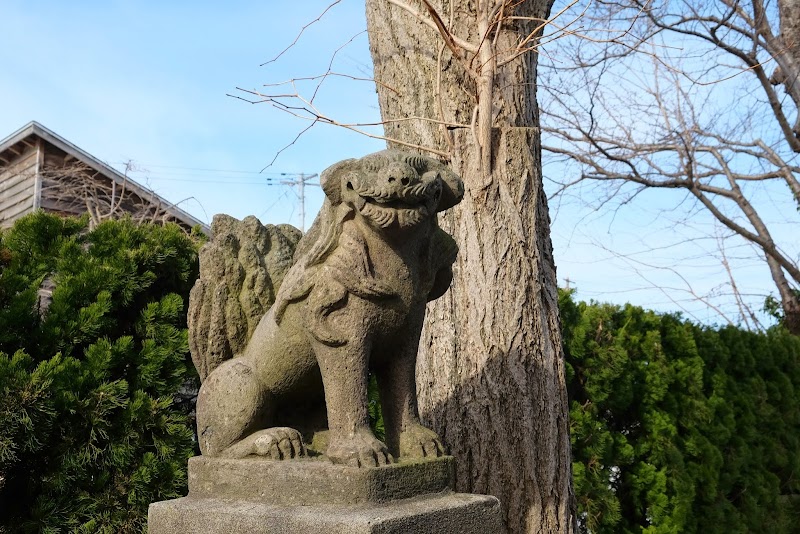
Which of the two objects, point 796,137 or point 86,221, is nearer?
point 86,221

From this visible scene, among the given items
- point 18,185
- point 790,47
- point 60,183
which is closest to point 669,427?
point 790,47

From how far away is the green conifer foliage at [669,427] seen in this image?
16.5 feet

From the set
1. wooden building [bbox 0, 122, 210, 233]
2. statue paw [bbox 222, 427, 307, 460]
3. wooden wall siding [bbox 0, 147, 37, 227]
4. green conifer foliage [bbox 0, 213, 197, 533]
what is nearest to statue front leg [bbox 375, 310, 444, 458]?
statue paw [bbox 222, 427, 307, 460]

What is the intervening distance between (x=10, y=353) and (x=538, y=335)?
2524mm

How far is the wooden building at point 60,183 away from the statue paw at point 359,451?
27.7 feet

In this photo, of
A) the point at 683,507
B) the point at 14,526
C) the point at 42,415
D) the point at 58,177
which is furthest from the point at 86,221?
the point at 58,177

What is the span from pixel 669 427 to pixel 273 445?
395cm

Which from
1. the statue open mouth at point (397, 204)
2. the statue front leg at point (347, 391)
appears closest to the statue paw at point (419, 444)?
the statue front leg at point (347, 391)

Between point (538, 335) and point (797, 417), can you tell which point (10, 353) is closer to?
point (538, 335)

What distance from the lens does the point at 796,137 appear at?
329 inches

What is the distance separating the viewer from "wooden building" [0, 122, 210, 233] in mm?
10344

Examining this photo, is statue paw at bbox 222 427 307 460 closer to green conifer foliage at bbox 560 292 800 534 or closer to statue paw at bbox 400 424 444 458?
statue paw at bbox 400 424 444 458

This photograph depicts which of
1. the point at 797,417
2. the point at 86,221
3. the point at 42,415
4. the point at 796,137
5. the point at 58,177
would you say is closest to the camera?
the point at 42,415

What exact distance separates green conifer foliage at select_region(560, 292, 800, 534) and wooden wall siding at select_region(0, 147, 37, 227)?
8.27 metres
